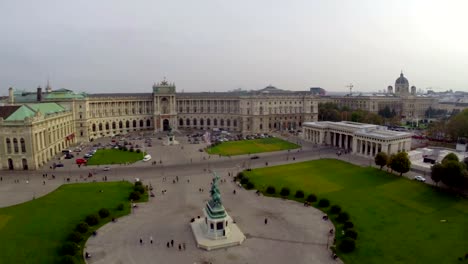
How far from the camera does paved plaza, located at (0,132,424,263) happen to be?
129 ft

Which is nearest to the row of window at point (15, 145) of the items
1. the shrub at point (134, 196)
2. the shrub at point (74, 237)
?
the shrub at point (134, 196)

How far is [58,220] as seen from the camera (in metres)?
48.3

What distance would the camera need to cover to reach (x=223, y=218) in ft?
141

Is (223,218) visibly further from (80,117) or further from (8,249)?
(80,117)

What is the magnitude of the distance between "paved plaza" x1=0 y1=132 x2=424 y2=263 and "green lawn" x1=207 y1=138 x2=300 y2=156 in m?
11.4

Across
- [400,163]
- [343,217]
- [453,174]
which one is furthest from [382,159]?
[343,217]

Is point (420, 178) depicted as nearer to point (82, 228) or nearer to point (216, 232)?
point (216, 232)

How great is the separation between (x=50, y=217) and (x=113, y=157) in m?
40.9

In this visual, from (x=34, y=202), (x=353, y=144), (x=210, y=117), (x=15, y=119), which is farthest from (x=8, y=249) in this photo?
(x=210, y=117)

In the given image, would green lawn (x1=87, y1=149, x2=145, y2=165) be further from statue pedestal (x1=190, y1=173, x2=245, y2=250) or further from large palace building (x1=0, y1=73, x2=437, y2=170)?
statue pedestal (x1=190, y1=173, x2=245, y2=250)

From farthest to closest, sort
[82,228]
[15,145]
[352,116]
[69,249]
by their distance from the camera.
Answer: [352,116] < [15,145] < [82,228] < [69,249]

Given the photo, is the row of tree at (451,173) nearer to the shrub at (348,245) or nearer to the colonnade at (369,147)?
the colonnade at (369,147)

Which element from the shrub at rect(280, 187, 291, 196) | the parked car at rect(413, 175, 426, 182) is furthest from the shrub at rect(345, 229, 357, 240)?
the parked car at rect(413, 175, 426, 182)

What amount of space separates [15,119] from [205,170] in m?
44.1
